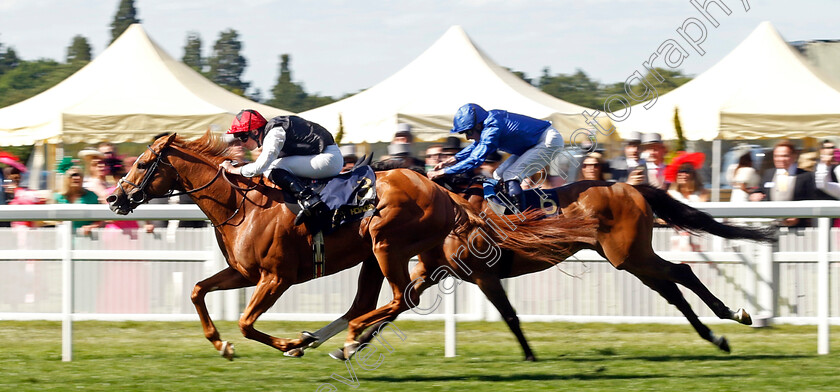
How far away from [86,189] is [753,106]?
6.80 meters

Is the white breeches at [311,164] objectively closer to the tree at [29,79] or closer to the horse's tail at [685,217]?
the horse's tail at [685,217]

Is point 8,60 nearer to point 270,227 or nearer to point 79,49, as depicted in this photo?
point 79,49

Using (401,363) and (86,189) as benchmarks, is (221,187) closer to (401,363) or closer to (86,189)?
(401,363)

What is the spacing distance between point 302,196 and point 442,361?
1.26m

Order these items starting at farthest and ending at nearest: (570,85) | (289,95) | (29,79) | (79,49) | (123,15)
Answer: (123,15), (79,49), (289,95), (29,79), (570,85)

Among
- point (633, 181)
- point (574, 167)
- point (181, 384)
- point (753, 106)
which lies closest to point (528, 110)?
point (753, 106)

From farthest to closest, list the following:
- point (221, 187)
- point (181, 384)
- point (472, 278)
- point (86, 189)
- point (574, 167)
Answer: point (574, 167)
point (86, 189)
point (472, 278)
point (221, 187)
point (181, 384)

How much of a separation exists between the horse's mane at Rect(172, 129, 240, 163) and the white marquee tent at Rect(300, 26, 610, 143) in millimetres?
5817

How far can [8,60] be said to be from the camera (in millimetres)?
61031

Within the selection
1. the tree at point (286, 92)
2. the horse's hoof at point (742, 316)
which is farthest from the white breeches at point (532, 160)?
the tree at point (286, 92)

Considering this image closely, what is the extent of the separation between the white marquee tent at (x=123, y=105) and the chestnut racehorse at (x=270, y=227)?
630 cm

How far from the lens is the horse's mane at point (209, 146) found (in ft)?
20.0

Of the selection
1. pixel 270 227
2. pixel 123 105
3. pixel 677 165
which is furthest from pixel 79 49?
pixel 270 227

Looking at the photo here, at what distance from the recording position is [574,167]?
894 centimetres
